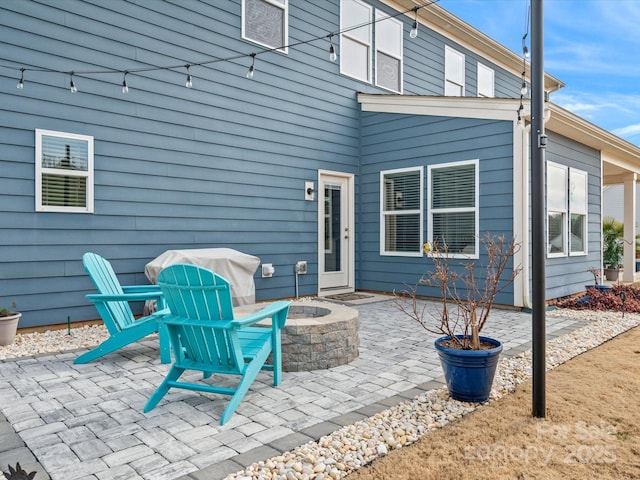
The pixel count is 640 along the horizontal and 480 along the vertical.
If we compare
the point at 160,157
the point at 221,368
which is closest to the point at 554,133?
the point at 160,157

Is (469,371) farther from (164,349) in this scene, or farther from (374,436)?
(164,349)

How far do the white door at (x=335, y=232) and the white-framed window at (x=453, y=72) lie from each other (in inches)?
147

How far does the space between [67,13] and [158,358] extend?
381 centimetres

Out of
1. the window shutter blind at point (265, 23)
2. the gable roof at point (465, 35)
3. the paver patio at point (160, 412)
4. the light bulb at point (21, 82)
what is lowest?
the paver patio at point (160, 412)

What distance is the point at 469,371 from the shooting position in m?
2.80

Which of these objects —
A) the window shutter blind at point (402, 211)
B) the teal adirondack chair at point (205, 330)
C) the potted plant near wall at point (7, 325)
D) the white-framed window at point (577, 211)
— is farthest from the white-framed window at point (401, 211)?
the potted plant near wall at point (7, 325)

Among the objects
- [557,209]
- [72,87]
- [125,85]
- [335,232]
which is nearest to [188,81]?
[125,85]

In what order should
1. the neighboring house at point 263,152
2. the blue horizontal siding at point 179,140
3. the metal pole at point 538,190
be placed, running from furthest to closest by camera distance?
the neighboring house at point 263,152 → the blue horizontal siding at point 179,140 → the metal pole at point 538,190

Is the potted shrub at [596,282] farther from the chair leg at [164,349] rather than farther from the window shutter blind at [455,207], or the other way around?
the chair leg at [164,349]

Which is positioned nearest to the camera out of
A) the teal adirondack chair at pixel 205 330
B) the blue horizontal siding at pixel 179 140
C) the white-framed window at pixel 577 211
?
the teal adirondack chair at pixel 205 330

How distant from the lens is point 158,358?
3.95 meters

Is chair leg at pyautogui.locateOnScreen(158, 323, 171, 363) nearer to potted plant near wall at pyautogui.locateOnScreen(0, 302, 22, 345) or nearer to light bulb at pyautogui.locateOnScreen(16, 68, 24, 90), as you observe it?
potted plant near wall at pyautogui.locateOnScreen(0, 302, 22, 345)

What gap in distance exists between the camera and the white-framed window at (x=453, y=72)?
32.0 feet

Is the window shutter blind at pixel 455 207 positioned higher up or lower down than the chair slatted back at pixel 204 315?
higher up
